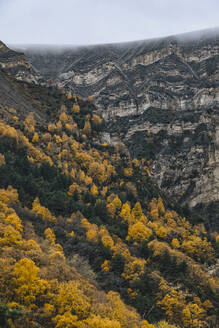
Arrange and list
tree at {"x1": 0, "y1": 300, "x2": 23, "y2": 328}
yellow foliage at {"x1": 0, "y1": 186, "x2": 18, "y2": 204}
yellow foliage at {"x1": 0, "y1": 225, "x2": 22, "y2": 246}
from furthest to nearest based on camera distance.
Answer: yellow foliage at {"x1": 0, "y1": 186, "x2": 18, "y2": 204}, yellow foliage at {"x1": 0, "y1": 225, "x2": 22, "y2": 246}, tree at {"x1": 0, "y1": 300, "x2": 23, "y2": 328}

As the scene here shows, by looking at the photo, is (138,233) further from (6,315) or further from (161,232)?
(6,315)

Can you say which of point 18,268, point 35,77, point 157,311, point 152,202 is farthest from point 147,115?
point 18,268

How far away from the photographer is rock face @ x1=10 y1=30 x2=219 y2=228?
123562 millimetres

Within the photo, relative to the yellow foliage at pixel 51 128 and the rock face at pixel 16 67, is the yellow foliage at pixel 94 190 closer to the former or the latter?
the yellow foliage at pixel 51 128

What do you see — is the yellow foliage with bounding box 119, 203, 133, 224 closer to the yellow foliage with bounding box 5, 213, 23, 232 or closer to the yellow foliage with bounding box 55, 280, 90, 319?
the yellow foliage with bounding box 5, 213, 23, 232

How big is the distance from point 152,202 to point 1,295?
62754 millimetres

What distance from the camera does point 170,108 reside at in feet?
534

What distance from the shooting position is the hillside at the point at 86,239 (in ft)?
109

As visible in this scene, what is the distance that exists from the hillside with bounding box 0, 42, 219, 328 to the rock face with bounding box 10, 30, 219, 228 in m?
26.2

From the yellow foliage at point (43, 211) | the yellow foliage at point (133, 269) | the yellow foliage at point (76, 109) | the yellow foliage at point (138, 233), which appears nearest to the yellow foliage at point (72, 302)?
the yellow foliage at point (133, 269)

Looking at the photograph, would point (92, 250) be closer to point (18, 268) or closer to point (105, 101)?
point (18, 268)

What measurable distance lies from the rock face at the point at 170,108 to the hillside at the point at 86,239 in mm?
26162

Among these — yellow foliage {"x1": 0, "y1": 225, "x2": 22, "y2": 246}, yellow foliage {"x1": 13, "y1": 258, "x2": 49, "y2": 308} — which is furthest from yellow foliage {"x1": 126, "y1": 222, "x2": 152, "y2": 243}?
yellow foliage {"x1": 13, "y1": 258, "x2": 49, "y2": 308}

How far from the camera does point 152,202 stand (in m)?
89.7
